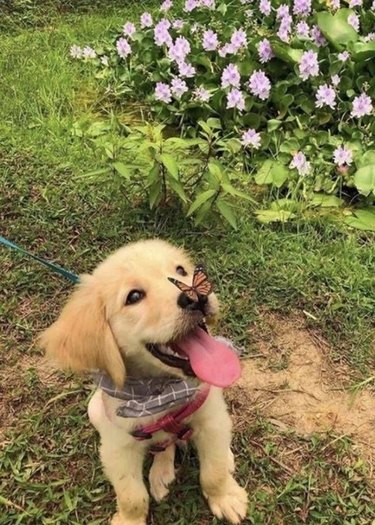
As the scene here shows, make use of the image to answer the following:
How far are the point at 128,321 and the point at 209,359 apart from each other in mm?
289

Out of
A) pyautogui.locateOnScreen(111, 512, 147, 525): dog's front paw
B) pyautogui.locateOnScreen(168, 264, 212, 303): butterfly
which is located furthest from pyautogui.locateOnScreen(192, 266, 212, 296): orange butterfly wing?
pyautogui.locateOnScreen(111, 512, 147, 525): dog's front paw

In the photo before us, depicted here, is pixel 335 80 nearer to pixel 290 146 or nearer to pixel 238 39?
pixel 290 146

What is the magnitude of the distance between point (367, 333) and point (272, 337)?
1.51 ft

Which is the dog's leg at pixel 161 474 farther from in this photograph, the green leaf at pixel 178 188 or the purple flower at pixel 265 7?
the purple flower at pixel 265 7

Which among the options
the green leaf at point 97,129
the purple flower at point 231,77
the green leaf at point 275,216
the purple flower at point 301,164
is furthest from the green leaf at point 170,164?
the green leaf at point 97,129

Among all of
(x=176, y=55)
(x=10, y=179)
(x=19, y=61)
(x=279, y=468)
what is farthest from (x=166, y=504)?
(x=19, y=61)

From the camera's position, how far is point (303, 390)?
332 cm

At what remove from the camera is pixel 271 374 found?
3391mm

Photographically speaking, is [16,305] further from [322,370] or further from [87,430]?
[322,370]

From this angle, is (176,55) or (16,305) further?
(176,55)

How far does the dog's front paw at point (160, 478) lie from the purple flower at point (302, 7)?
3.43 meters

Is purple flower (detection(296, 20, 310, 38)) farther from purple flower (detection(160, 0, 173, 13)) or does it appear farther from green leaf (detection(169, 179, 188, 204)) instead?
green leaf (detection(169, 179, 188, 204))

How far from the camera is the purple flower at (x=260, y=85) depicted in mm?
4609

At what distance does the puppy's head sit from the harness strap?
0.22 meters
